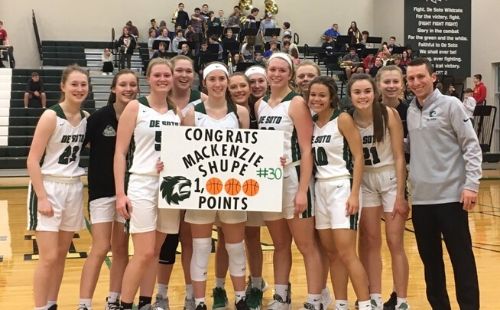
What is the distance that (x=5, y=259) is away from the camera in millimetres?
6016

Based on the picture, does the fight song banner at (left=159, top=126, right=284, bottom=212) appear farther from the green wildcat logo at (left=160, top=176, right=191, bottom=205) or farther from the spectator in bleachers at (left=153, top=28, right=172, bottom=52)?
the spectator in bleachers at (left=153, top=28, right=172, bottom=52)

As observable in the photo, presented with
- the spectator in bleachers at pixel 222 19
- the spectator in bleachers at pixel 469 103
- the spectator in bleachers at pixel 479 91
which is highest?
the spectator in bleachers at pixel 222 19

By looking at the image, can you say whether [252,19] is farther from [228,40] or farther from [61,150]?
[61,150]

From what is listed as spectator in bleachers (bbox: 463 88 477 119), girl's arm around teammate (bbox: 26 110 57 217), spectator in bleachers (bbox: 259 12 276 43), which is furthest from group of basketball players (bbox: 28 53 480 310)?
spectator in bleachers (bbox: 259 12 276 43)

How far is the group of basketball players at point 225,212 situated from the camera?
388 centimetres

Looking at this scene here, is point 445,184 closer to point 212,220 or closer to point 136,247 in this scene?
point 212,220

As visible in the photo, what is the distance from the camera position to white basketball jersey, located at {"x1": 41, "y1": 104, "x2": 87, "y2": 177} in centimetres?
388

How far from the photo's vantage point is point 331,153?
13.1 feet

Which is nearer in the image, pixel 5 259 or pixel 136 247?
pixel 136 247

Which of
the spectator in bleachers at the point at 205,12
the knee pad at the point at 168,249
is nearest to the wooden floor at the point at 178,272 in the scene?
the knee pad at the point at 168,249

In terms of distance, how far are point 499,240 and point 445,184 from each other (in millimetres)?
3564

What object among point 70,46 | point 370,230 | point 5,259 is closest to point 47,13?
point 70,46

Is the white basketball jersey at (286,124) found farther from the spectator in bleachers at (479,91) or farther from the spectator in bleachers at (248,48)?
the spectator in bleachers at (479,91)

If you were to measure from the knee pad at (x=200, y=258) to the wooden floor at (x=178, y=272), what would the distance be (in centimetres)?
55
